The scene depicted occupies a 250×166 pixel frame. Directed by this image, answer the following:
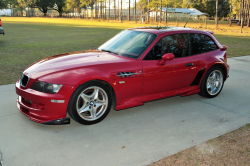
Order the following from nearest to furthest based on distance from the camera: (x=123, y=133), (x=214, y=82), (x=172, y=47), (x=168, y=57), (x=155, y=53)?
(x=123, y=133), (x=168, y=57), (x=155, y=53), (x=172, y=47), (x=214, y=82)

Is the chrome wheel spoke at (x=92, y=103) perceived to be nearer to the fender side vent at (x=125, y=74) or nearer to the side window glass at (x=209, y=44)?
the fender side vent at (x=125, y=74)

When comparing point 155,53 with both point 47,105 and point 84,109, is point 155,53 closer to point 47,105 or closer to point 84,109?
point 84,109

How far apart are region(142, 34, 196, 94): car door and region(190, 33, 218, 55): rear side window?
15 centimetres

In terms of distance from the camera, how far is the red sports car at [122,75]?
3791 millimetres

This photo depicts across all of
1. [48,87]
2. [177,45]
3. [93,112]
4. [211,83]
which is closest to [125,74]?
[93,112]

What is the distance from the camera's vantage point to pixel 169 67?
4.75m

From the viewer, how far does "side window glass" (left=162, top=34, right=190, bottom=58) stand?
16.0ft

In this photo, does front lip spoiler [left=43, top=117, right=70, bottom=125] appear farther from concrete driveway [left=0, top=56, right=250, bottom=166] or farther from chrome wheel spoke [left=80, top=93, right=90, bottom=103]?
chrome wheel spoke [left=80, top=93, right=90, bottom=103]

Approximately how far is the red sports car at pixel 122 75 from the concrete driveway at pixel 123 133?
9.9 inches

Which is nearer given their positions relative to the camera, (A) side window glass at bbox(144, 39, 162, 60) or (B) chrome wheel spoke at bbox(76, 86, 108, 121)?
(B) chrome wheel spoke at bbox(76, 86, 108, 121)

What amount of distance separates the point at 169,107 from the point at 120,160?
2.21 meters

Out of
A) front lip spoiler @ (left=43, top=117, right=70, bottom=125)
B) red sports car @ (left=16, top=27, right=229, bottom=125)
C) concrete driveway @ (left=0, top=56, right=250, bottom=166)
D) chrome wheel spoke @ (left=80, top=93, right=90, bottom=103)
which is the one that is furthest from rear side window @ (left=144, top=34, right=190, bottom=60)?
front lip spoiler @ (left=43, top=117, right=70, bottom=125)

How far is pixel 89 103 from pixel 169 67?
171 cm

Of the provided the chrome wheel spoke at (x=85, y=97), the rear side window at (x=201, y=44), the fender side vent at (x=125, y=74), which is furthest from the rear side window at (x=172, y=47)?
the chrome wheel spoke at (x=85, y=97)
